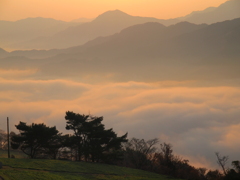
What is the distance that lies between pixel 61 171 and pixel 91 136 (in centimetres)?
1081

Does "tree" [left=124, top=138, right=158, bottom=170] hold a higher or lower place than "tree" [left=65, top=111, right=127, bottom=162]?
lower

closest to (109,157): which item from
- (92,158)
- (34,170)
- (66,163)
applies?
(92,158)

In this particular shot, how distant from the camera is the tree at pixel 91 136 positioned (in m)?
39.8

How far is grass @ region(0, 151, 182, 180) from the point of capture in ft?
81.5

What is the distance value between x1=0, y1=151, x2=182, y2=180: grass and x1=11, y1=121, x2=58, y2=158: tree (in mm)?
5826

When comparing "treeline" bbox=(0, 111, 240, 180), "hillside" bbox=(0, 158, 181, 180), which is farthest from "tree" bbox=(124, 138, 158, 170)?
"hillside" bbox=(0, 158, 181, 180)

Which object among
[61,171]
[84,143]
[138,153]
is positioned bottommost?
[61,171]

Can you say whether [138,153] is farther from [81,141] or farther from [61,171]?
[61,171]

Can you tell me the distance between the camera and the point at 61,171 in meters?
29.7

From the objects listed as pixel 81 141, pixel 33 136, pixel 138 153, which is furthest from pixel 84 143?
pixel 138 153

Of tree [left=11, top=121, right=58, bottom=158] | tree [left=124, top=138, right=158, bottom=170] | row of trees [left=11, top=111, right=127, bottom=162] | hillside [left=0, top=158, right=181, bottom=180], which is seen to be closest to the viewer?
hillside [left=0, top=158, right=181, bottom=180]

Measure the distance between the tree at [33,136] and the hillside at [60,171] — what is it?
5.90 meters

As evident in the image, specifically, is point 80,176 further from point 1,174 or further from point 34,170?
point 1,174

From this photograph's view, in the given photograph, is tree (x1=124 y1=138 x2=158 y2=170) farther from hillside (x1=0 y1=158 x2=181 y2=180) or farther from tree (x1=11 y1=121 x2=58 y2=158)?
tree (x1=11 y1=121 x2=58 y2=158)
